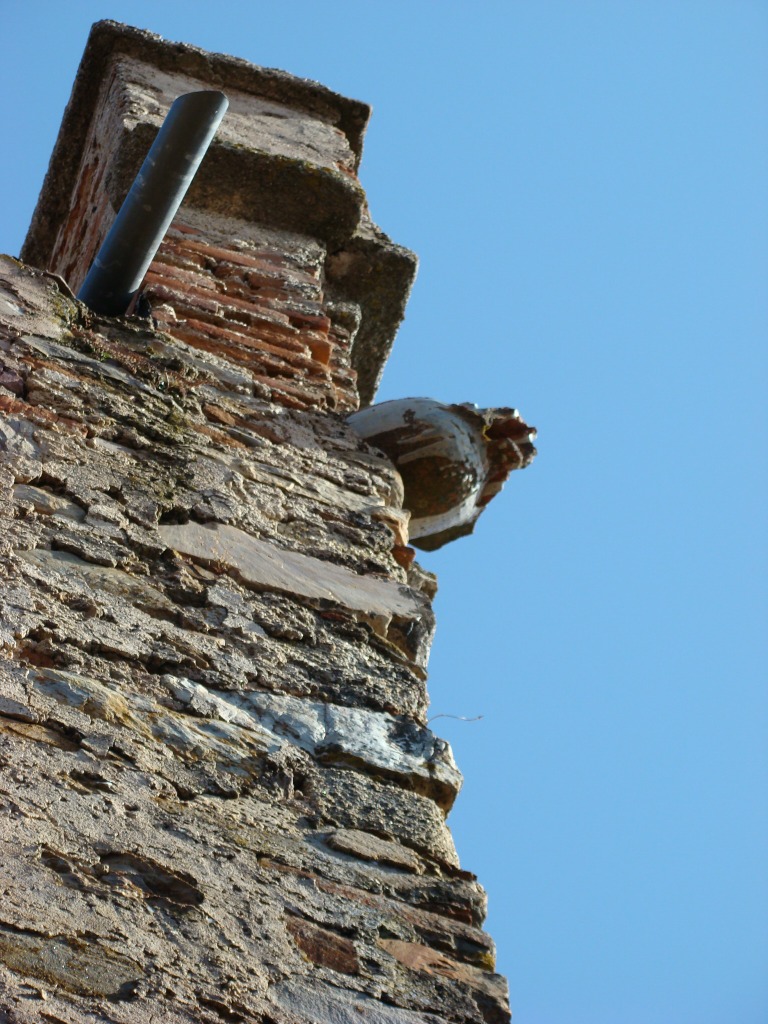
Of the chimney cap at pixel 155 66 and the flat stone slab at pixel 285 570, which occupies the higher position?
the chimney cap at pixel 155 66

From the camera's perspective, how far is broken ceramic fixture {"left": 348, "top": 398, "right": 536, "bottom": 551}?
3369 millimetres

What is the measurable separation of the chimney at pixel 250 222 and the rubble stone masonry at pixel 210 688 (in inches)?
0.9

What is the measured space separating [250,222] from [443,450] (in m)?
1.25

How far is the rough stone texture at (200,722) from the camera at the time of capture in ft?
5.38

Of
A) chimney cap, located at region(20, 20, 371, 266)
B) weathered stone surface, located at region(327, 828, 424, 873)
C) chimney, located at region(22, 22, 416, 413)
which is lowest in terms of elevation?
weathered stone surface, located at region(327, 828, 424, 873)

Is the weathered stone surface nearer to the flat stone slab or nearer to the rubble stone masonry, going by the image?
the rubble stone masonry

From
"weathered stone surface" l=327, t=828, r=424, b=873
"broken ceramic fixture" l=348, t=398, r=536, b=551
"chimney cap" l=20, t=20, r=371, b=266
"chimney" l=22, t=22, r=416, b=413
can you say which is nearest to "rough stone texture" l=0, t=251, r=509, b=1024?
"weathered stone surface" l=327, t=828, r=424, b=873

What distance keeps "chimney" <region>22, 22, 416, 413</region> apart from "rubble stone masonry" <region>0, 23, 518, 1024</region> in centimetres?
2

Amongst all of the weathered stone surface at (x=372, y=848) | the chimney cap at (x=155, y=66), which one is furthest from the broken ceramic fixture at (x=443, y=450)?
the chimney cap at (x=155, y=66)

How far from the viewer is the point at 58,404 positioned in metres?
2.68

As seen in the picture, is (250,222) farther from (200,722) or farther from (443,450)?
(200,722)

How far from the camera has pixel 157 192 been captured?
338 cm

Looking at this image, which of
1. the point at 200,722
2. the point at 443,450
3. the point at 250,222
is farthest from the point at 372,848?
the point at 250,222

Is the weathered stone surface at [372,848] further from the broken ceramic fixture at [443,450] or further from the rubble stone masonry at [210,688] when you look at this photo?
the broken ceramic fixture at [443,450]
